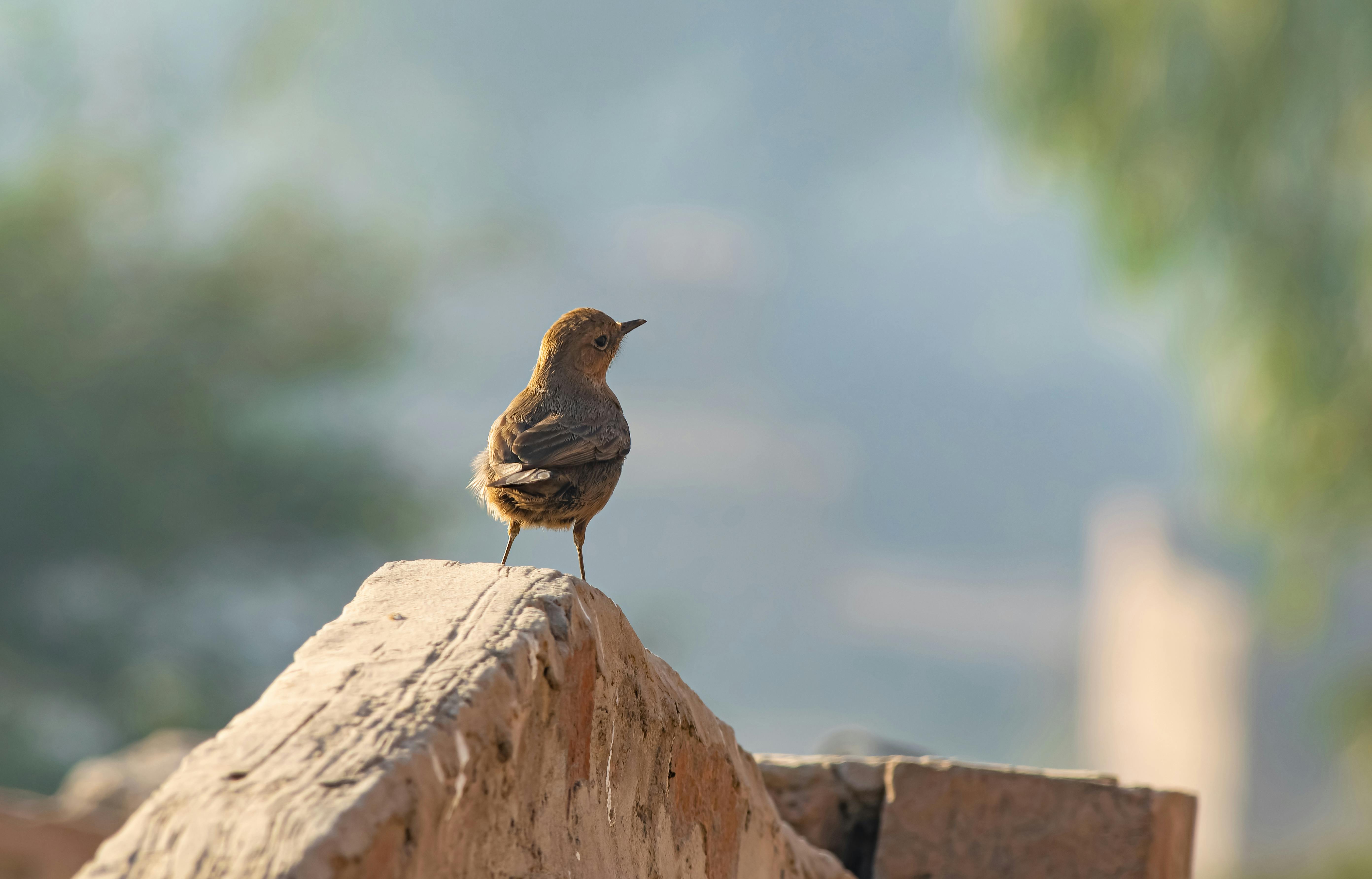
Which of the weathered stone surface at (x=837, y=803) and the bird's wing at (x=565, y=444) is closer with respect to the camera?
the bird's wing at (x=565, y=444)

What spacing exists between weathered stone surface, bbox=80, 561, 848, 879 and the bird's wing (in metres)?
0.66

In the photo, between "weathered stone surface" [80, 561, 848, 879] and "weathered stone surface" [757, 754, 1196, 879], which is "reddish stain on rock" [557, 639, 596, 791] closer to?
"weathered stone surface" [80, 561, 848, 879]

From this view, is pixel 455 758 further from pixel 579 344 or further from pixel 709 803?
pixel 579 344

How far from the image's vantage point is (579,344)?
3334 millimetres

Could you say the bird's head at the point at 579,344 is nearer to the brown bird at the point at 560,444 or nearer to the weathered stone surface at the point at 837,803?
the brown bird at the point at 560,444

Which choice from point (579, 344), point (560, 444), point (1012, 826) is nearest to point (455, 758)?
point (560, 444)

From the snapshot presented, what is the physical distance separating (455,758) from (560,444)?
4.87 feet

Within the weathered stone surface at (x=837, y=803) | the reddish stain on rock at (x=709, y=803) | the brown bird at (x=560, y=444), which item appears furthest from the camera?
the weathered stone surface at (x=837, y=803)

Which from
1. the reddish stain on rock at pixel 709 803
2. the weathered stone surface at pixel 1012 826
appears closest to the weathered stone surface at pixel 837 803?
the weathered stone surface at pixel 1012 826

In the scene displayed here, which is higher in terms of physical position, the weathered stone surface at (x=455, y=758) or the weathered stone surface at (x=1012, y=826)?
the weathered stone surface at (x=1012, y=826)

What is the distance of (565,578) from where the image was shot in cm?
195

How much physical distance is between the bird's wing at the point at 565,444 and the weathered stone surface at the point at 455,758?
2.16 feet

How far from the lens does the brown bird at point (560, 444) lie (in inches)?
112

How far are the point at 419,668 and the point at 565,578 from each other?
41cm
